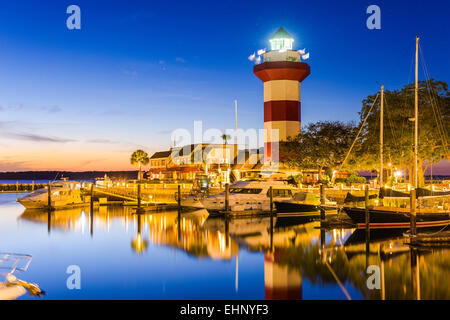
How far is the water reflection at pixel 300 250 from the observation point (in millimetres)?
14953

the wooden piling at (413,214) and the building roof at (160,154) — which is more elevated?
the building roof at (160,154)

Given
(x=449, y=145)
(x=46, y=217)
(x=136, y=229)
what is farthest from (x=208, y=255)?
(x=449, y=145)

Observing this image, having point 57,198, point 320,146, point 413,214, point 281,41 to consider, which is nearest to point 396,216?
point 413,214

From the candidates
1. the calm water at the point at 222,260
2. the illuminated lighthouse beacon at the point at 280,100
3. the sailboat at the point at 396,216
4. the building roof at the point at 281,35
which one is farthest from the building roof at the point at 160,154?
the sailboat at the point at 396,216

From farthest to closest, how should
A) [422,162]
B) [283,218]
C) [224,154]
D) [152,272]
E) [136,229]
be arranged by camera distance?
[224,154], [422,162], [283,218], [136,229], [152,272]

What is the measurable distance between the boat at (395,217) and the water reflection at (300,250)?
2.01 ft

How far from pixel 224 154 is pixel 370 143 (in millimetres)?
35902

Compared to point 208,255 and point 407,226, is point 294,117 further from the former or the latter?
point 208,255

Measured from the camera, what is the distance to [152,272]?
→ 17.8 meters

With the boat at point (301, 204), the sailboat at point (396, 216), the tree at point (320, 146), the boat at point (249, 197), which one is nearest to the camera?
the sailboat at point (396, 216)

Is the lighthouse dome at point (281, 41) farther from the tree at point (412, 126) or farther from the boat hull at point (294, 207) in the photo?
the boat hull at point (294, 207)

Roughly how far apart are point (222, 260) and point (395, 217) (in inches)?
427

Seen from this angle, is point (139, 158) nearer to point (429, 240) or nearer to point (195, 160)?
point (195, 160)

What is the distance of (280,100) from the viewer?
49562 mm
